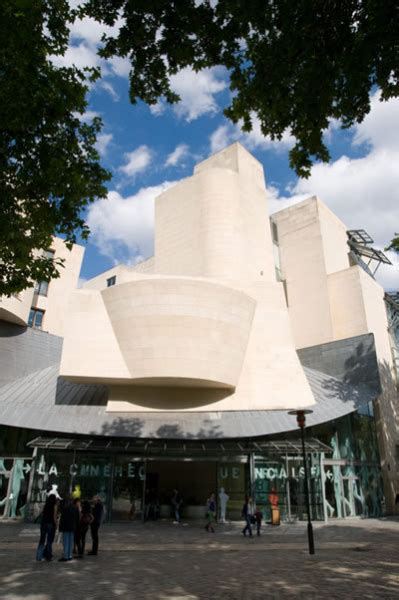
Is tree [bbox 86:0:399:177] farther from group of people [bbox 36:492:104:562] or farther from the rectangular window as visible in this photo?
the rectangular window

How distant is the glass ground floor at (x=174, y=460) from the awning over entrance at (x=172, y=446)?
0.05m

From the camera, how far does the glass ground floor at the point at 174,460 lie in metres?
20.4

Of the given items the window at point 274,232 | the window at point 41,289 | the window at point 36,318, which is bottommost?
the window at point 36,318

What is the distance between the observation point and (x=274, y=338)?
25.3m

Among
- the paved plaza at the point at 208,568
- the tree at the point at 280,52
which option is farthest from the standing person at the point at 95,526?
the tree at the point at 280,52

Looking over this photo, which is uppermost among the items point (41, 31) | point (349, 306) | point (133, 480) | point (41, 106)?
point (349, 306)

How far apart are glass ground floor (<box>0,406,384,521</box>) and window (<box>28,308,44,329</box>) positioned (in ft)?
31.2

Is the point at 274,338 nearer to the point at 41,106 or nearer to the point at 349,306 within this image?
the point at 349,306

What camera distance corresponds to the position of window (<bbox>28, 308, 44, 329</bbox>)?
1214 inches

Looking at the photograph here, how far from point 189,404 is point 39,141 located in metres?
16.7

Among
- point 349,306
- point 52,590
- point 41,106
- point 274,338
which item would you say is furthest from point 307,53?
point 349,306

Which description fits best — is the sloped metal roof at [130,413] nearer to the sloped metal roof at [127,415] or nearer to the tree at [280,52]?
the sloped metal roof at [127,415]

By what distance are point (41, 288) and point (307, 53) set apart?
2820cm

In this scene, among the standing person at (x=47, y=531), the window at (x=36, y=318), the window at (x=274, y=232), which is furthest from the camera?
the window at (x=274, y=232)
